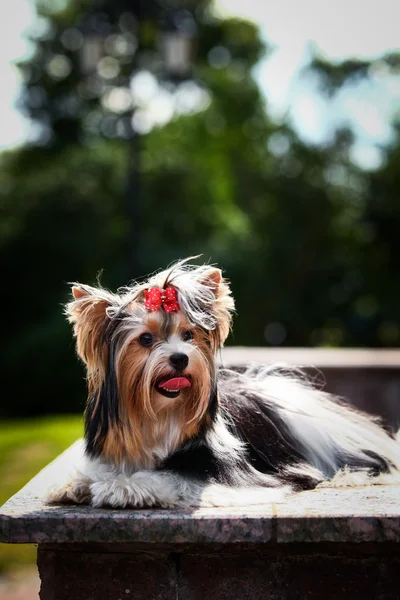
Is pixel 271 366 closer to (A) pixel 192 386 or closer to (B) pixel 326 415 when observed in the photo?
(B) pixel 326 415

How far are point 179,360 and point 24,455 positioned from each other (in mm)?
6121

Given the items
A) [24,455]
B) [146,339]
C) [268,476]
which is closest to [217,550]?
[268,476]

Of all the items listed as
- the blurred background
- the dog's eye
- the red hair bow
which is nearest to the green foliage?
the blurred background

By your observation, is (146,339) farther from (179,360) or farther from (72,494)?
(72,494)

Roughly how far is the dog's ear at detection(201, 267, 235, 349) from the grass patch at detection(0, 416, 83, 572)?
3988 mm

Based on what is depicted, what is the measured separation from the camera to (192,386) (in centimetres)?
325

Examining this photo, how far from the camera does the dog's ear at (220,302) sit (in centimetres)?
346

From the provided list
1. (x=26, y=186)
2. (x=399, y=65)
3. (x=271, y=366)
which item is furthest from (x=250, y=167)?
(x=271, y=366)

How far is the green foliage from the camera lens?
17.8 meters

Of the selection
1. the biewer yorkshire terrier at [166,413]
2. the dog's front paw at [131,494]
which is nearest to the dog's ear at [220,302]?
the biewer yorkshire terrier at [166,413]

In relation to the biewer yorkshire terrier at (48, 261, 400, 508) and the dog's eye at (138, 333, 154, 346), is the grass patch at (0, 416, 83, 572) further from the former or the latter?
the dog's eye at (138, 333, 154, 346)

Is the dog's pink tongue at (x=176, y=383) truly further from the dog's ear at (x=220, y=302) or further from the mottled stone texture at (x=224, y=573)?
the mottled stone texture at (x=224, y=573)

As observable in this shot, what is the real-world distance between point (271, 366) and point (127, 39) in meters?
14.6

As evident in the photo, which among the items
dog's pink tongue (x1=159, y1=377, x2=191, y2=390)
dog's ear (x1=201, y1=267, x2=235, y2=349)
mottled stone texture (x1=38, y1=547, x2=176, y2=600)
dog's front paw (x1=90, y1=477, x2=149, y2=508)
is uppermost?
dog's ear (x1=201, y1=267, x2=235, y2=349)
